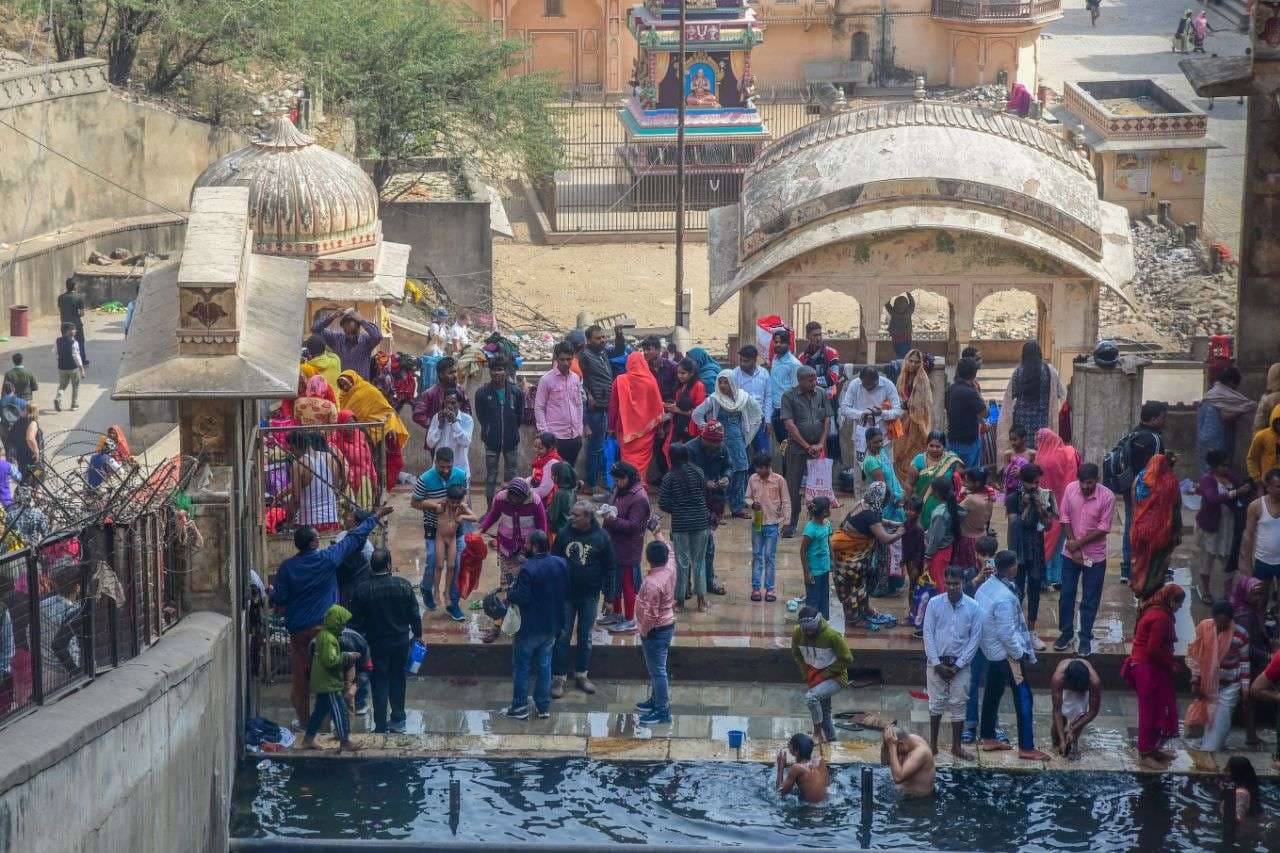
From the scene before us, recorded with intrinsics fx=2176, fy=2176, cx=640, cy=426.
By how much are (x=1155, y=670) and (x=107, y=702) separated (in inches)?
260

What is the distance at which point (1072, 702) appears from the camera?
547 inches

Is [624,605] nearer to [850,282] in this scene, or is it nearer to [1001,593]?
[1001,593]

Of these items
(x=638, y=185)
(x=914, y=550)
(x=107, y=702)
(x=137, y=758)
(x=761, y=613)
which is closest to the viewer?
(x=107, y=702)

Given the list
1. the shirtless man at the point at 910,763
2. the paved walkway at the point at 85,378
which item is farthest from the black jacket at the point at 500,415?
the paved walkway at the point at 85,378

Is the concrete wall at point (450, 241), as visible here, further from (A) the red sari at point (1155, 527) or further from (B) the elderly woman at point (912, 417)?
(A) the red sari at point (1155, 527)

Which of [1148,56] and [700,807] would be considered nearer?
[700,807]

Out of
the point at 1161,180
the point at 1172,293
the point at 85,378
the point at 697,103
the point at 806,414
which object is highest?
the point at 697,103

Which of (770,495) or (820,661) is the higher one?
(770,495)

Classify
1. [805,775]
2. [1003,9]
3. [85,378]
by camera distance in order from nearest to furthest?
[805,775] → [85,378] → [1003,9]

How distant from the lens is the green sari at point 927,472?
1540 centimetres

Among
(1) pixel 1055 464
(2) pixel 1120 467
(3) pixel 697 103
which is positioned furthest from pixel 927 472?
(3) pixel 697 103

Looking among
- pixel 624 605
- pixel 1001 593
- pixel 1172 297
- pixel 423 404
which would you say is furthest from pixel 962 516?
pixel 1172 297

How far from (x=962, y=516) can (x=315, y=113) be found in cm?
2569

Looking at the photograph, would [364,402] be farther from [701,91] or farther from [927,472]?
[701,91]
